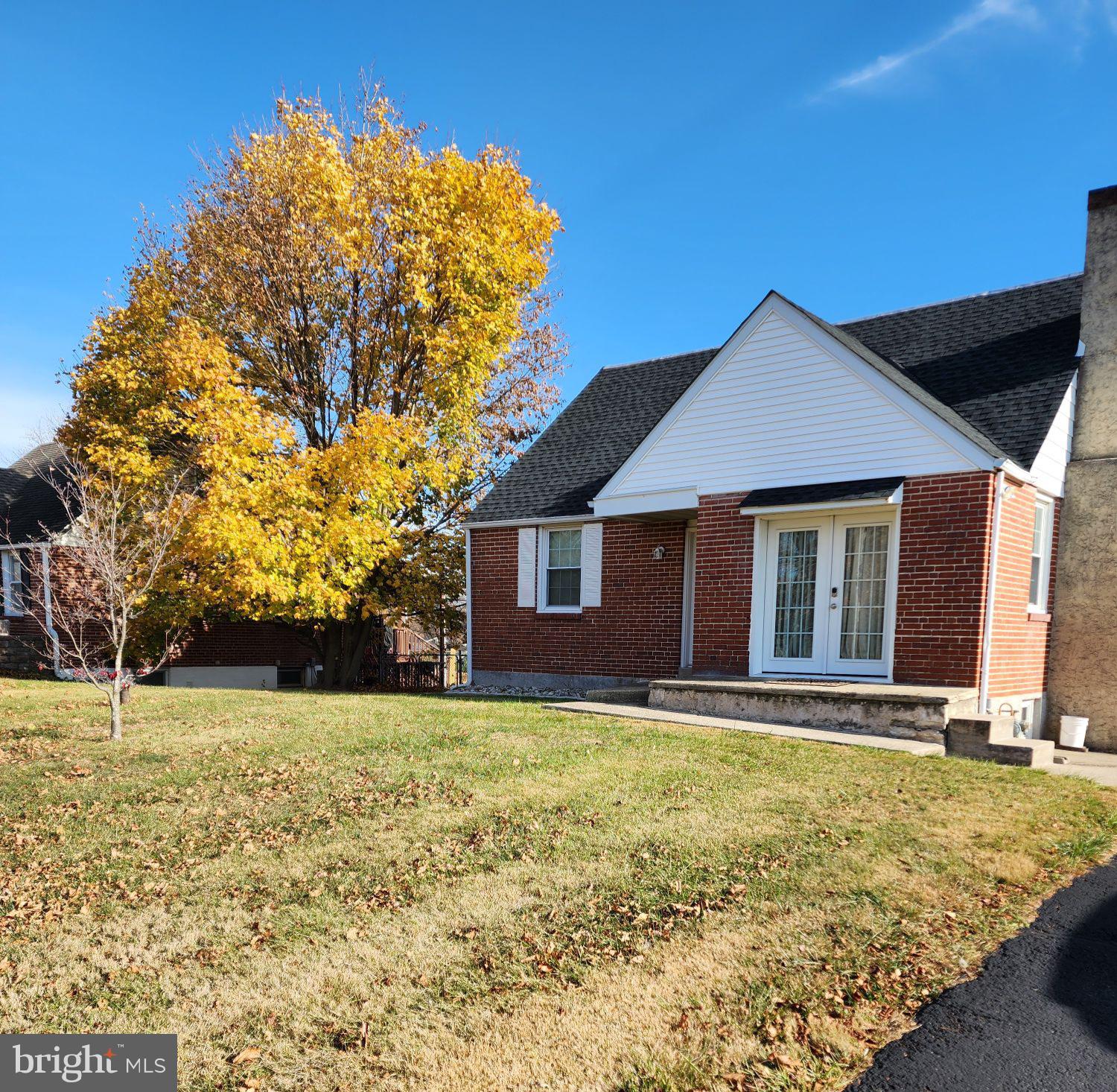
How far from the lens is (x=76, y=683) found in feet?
55.7

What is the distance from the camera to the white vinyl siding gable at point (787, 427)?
10.6 meters

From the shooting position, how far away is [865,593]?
432 inches

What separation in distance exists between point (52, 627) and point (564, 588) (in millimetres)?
14154

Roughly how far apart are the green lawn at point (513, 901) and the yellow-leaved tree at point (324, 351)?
808cm

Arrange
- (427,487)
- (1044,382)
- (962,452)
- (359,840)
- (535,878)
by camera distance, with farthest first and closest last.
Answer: (427,487) → (1044,382) → (962,452) → (359,840) → (535,878)

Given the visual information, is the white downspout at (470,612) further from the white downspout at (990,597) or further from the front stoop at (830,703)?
the white downspout at (990,597)

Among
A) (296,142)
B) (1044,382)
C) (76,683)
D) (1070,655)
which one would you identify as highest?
(296,142)

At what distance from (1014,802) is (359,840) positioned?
536 centimetres

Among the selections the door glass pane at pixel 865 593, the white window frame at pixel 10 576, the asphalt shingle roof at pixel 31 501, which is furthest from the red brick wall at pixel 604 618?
the white window frame at pixel 10 576

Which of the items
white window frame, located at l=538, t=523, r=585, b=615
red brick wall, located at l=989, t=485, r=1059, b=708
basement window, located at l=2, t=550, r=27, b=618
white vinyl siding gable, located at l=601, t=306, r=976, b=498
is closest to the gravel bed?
white window frame, located at l=538, t=523, r=585, b=615

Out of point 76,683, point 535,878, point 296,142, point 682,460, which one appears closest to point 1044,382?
point 682,460

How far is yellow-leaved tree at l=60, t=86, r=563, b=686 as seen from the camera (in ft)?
51.0

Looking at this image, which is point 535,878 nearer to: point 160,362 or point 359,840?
point 359,840

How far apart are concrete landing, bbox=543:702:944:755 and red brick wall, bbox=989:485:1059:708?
2350mm
